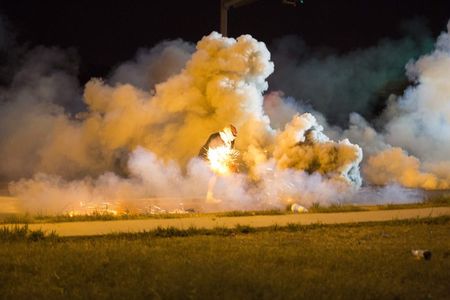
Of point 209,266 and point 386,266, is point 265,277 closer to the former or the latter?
point 209,266

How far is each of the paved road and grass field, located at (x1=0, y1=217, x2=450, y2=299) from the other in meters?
0.72

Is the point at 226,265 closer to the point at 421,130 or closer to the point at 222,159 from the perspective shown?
the point at 222,159

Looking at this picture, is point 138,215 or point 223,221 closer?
point 223,221

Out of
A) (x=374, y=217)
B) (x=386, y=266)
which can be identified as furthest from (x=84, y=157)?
(x=386, y=266)

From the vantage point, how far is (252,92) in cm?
1930

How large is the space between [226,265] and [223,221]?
428 cm

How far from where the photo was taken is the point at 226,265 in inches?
310

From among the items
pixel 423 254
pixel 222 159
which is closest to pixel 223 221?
pixel 423 254

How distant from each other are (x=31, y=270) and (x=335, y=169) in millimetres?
12872

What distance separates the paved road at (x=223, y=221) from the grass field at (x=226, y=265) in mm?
724

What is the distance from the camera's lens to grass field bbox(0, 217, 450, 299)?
22.2 ft

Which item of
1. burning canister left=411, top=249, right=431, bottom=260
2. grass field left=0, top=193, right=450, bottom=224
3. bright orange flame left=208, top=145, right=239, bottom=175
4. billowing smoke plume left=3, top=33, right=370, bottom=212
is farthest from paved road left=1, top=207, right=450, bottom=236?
bright orange flame left=208, top=145, right=239, bottom=175

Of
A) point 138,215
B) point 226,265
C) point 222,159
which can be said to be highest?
point 222,159

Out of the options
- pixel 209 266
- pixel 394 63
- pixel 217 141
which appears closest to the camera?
pixel 209 266
